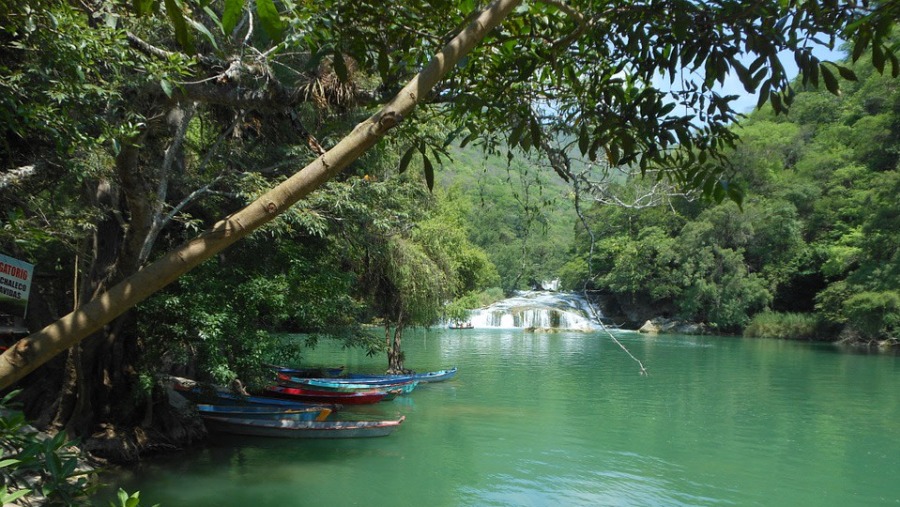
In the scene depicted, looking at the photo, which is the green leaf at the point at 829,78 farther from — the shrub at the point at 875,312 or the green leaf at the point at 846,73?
the shrub at the point at 875,312

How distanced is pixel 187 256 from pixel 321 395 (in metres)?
11.3

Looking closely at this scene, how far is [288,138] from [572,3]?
718 cm

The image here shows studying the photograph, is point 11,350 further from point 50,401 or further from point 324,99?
point 50,401

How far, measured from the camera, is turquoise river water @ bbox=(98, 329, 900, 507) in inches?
331

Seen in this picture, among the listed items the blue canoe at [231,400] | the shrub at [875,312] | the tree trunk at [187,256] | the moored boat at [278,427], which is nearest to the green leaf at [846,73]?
the tree trunk at [187,256]

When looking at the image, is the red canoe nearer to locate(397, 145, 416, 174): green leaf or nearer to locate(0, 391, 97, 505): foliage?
locate(0, 391, 97, 505): foliage

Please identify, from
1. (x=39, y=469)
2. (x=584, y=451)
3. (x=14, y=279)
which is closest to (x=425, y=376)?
(x=584, y=451)

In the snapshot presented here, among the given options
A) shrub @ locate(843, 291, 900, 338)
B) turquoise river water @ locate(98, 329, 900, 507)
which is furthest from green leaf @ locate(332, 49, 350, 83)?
shrub @ locate(843, 291, 900, 338)

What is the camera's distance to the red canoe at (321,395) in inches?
495

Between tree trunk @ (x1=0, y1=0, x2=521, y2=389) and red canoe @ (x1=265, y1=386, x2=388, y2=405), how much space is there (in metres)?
10.9

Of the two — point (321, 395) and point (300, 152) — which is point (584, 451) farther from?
point (300, 152)

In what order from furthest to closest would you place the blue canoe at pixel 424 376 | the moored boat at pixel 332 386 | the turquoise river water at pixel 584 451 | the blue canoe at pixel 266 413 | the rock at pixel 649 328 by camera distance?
the rock at pixel 649 328
the blue canoe at pixel 424 376
the moored boat at pixel 332 386
the blue canoe at pixel 266 413
the turquoise river water at pixel 584 451

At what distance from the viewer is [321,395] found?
41.5 feet

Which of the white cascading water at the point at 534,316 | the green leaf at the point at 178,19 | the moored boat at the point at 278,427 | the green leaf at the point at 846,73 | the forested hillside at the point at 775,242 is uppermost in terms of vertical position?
the forested hillside at the point at 775,242
